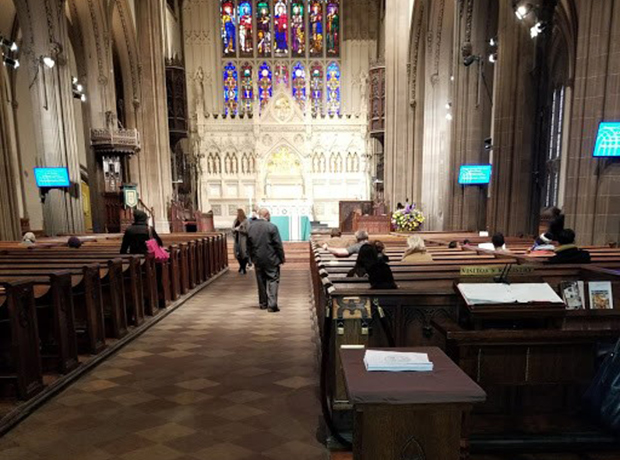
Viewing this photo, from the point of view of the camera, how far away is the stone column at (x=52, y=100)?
415 inches

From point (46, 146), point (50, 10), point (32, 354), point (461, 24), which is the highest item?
point (50, 10)

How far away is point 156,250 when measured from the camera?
606cm

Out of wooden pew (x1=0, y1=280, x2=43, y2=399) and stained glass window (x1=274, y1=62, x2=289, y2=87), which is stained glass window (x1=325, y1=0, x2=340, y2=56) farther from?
wooden pew (x1=0, y1=280, x2=43, y2=399)

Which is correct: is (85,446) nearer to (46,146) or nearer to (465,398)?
(465,398)

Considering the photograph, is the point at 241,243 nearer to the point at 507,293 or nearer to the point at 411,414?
the point at 507,293

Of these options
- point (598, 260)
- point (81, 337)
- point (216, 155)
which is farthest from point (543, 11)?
point (216, 155)

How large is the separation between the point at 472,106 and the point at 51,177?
12.0 meters

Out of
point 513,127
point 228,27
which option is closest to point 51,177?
point 513,127

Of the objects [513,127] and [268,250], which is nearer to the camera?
[268,250]

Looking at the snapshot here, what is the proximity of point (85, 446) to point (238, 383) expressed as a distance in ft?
4.41

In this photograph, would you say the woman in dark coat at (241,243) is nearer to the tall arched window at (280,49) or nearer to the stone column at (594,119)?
the stone column at (594,119)

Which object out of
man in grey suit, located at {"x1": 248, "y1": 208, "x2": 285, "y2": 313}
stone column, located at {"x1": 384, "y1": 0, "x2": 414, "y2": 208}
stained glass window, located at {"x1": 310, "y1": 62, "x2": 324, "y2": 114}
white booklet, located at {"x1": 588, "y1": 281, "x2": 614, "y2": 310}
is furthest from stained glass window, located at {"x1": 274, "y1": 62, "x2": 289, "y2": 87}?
white booklet, located at {"x1": 588, "y1": 281, "x2": 614, "y2": 310}

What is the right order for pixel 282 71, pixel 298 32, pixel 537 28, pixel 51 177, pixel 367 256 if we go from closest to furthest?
pixel 367 256
pixel 537 28
pixel 51 177
pixel 282 71
pixel 298 32

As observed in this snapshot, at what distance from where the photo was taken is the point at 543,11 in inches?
309
